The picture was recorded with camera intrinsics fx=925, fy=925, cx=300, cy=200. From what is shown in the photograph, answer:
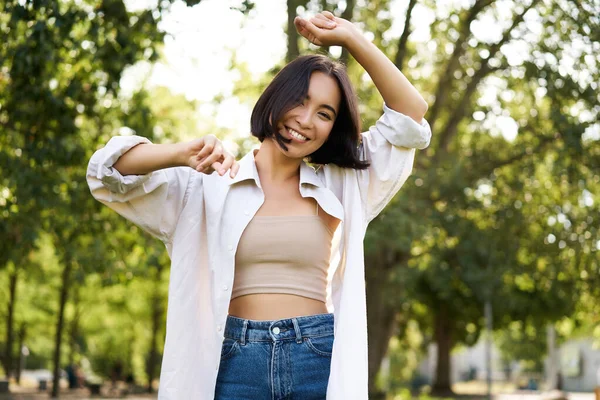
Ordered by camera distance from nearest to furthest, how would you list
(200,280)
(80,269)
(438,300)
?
(200,280)
(80,269)
(438,300)

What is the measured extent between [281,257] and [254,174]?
0.29 meters

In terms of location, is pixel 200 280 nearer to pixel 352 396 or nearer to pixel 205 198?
pixel 205 198

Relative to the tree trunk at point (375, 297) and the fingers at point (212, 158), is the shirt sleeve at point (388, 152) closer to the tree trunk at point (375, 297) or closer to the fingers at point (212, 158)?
the fingers at point (212, 158)

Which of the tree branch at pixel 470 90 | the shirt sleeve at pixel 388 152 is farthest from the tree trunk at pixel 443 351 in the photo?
the shirt sleeve at pixel 388 152

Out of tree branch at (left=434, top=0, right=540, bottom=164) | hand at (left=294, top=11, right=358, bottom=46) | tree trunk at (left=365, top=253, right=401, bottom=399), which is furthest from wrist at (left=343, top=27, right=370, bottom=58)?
tree trunk at (left=365, top=253, right=401, bottom=399)

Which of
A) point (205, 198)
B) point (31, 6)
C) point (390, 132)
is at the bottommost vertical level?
point (205, 198)

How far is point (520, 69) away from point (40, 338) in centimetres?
2807

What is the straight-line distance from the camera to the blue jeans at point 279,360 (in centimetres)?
270

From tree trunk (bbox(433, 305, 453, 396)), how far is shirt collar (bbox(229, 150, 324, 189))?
3048 centimetres

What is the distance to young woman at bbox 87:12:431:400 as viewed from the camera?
2.70 meters

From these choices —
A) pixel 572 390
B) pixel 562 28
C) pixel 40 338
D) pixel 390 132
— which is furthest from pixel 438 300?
pixel 390 132

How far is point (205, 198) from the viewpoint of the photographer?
2889 mm

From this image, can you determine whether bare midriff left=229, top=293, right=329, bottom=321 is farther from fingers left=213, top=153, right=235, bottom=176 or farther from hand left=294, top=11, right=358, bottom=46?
hand left=294, top=11, right=358, bottom=46

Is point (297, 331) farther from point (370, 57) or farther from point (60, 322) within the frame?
point (60, 322)
